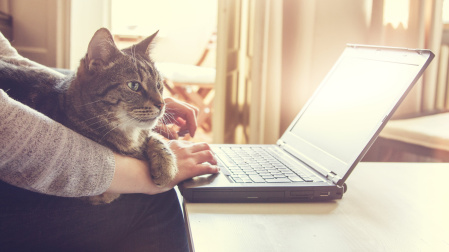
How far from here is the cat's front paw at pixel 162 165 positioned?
2.43 feet

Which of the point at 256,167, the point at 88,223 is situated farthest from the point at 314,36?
the point at 88,223

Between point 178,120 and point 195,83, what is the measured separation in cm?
200

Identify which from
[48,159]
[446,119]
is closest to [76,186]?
[48,159]

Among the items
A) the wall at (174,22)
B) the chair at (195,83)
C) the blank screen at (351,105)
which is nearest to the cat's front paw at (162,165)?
the blank screen at (351,105)

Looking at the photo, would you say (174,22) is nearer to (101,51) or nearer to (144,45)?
(144,45)

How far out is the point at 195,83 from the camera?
3.06 m

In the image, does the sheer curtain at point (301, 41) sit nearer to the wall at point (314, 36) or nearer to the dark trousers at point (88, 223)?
the wall at point (314, 36)

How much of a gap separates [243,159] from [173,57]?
2658mm

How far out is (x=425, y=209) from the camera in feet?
2.52

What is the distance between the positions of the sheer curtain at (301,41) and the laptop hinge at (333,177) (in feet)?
2.96

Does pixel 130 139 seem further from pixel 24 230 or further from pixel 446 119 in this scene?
pixel 446 119

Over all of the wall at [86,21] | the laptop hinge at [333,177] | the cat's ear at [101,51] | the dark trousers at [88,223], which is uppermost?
the wall at [86,21]

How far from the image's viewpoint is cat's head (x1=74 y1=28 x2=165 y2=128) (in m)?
0.83

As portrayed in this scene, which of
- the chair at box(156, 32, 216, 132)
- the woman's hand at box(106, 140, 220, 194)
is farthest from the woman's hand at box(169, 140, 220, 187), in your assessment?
the chair at box(156, 32, 216, 132)
